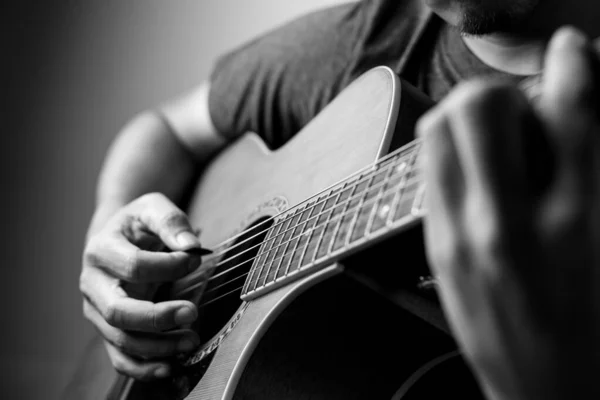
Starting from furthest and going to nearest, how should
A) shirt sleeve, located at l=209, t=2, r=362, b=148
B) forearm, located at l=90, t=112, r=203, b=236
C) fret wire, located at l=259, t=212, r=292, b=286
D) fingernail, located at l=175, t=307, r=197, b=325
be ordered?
1. forearm, located at l=90, t=112, r=203, b=236
2. shirt sleeve, located at l=209, t=2, r=362, b=148
3. fingernail, located at l=175, t=307, r=197, b=325
4. fret wire, located at l=259, t=212, r=292, b=286

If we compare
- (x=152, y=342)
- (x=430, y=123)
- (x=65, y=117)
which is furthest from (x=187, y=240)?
(x=65, y=117)

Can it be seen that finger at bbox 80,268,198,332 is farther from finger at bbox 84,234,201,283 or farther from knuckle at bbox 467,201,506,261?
knuckle at bbox 467,201,506,261

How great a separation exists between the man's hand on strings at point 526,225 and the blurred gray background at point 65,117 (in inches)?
44.8

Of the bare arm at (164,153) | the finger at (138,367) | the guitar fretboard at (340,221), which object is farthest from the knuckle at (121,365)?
the bare arm at (164,153)

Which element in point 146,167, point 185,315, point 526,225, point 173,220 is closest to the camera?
point 526,225

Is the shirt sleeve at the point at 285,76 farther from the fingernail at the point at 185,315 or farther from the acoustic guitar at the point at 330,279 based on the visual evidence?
the fingernail at the point at 185,315

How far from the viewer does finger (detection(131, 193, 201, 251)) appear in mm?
791

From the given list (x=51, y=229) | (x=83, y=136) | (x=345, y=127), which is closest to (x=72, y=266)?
(x=51, y=229)

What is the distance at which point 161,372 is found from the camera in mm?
745

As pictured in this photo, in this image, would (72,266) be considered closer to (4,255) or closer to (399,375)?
(4,255)

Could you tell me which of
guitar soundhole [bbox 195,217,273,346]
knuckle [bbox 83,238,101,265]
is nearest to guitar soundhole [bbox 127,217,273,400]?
guitar soundhole [bbox 195,217,273,346]

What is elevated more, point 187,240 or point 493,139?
point 493,139

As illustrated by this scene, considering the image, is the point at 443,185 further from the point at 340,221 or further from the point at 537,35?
the point at 537,35

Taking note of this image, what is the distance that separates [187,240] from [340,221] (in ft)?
1.05
